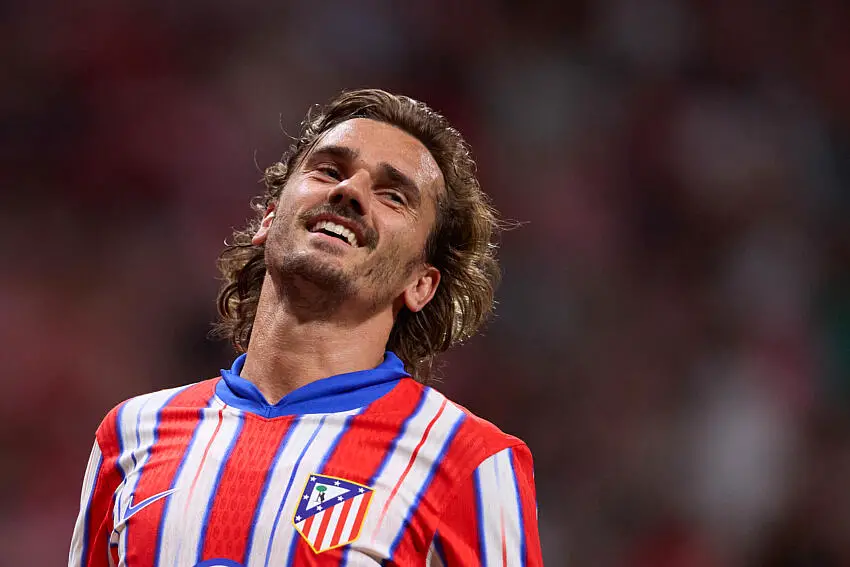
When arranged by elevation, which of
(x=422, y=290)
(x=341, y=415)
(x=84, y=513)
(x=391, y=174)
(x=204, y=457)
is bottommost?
(x=84, y=513)

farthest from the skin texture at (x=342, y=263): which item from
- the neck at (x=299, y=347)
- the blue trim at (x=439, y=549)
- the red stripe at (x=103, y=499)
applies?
the blue trim at (x=439, y=549)

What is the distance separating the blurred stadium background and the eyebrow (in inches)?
86.8

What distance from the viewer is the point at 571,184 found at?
521 centimetres

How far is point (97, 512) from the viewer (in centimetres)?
230

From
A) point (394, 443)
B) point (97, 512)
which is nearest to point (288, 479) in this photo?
point (394, 443)

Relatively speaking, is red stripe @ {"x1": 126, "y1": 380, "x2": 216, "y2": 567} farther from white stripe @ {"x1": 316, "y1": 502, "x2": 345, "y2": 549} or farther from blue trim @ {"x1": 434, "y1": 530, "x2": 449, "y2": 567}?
blue trim @ {"x1": 434, "y1": 530, "x2": 449, "y2": 567}

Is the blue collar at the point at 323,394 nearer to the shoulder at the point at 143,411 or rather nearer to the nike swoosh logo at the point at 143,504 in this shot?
the shoulder at the point at 143,411

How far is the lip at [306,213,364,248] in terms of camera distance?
2316mm

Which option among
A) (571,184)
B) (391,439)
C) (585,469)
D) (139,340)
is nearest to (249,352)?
(391,439)

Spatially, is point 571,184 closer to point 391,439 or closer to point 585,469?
point 585,469

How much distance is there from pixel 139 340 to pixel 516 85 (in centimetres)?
244

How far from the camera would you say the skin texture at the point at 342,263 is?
227 cm

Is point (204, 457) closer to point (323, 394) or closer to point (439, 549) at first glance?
point (323, 394)

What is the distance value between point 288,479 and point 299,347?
1.17 ft
